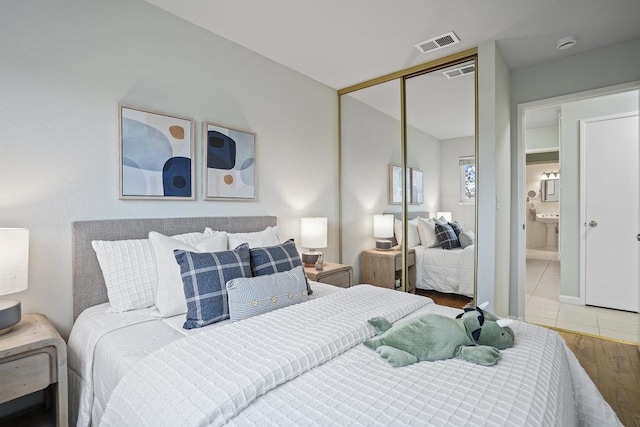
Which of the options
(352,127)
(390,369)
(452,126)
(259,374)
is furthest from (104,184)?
(452,126)

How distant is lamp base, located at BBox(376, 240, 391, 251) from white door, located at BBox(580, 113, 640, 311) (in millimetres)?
2303

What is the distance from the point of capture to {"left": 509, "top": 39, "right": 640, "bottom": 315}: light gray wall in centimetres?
277

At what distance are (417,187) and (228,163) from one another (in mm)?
1862

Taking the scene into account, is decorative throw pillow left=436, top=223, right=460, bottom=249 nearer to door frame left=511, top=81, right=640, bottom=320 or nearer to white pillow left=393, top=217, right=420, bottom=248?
white pillow left=393, top=217, right=420, bottom=248

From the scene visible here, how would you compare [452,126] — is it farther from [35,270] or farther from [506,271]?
[35,270]

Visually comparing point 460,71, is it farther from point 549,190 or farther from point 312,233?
point 549,190

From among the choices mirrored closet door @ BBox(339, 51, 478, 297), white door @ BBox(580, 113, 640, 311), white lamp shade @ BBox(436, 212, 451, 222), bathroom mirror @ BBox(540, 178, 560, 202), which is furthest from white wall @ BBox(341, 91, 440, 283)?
bathroom mirror @ BBox(540, 178, 560, 202)

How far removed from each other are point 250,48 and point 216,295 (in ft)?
7.19

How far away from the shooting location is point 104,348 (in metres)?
1.43

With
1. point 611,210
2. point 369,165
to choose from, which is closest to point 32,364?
point 369,165

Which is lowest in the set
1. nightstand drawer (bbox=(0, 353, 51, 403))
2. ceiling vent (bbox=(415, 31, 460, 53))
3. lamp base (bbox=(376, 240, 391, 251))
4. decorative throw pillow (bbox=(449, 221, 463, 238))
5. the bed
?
nightstand drawer (bbox=(0, 353, 51, 403))

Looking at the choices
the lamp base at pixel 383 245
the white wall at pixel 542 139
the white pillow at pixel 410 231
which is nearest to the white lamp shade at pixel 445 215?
the white pillow at pixel 410 231

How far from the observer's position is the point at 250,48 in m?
2.82

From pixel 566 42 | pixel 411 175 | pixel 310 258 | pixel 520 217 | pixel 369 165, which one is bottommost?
pixel 310 258
